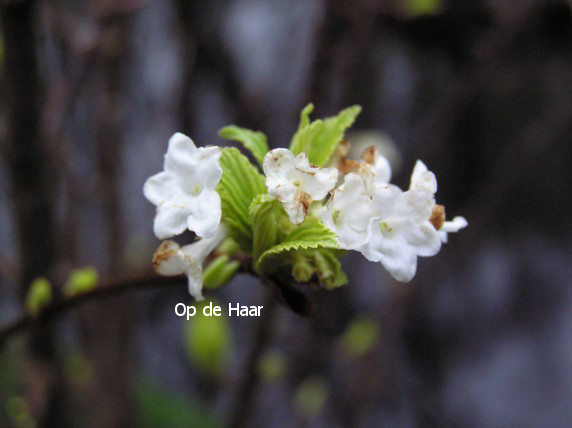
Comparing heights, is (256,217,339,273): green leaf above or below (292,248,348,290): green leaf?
above

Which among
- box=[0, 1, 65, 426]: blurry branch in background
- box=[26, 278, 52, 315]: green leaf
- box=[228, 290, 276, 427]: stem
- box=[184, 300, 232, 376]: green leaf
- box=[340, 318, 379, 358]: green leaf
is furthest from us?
box=[340, 318, 379, 358]: green leaf

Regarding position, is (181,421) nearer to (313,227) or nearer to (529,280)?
(529,280)

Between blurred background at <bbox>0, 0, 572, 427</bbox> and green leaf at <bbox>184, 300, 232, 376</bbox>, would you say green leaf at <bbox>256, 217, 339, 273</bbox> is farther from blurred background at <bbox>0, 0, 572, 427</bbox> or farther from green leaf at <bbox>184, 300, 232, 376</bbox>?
green leaf at <bbox>184, 300, 232, 376</bbox>

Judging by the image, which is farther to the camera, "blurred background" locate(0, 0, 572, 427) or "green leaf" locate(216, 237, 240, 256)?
"blurred background" locate(0, 0, 572, 427)

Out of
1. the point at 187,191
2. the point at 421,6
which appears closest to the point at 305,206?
the point at 187,191

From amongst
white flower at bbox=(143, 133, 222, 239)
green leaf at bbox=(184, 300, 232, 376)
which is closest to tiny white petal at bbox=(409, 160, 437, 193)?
white flower at bbox=(143, 133, 222, 239)

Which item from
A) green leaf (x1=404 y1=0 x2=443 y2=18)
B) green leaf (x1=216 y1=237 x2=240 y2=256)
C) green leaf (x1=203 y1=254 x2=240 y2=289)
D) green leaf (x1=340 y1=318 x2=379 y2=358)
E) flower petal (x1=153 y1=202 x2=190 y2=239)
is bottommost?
green leaf (x1=340 y1=318 x2=379 y2=358)

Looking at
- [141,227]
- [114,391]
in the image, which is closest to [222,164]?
[114,391]
